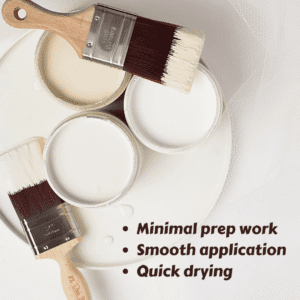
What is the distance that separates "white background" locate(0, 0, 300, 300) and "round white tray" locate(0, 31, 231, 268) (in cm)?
8

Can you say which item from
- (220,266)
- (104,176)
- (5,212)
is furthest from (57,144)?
(220,266)

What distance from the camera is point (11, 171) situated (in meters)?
0.63

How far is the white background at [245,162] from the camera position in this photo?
0.67 metres

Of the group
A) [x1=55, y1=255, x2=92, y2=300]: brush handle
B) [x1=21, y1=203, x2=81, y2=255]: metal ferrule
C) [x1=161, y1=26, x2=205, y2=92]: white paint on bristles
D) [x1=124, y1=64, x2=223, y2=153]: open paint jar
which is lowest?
[x1=55, y1=255, x2=92, y2=300]: brush handle

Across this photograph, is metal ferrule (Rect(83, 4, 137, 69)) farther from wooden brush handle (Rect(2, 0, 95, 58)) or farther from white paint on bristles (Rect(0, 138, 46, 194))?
white paint on bristles (Rect(0, 138, 46, 194))

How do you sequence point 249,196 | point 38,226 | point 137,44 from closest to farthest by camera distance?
point 137,44 → point 38,226 → point 249,196

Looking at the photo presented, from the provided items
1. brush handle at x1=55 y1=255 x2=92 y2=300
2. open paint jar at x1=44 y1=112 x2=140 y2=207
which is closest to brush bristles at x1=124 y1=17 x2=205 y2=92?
open paint jar at x1=44 y1=112 x2=140 y2=207

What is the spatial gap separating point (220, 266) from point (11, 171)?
0.50 metres

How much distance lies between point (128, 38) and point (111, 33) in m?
0.03

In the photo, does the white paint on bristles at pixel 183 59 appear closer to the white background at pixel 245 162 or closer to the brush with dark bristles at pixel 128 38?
the brush with dark bristles at pixel 128 38

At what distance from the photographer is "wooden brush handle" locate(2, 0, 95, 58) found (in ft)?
1.68

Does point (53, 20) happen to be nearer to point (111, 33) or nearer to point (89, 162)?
point (111, 33)

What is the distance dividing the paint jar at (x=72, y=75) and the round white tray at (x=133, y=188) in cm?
6

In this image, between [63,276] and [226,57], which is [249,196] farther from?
[63,276]
